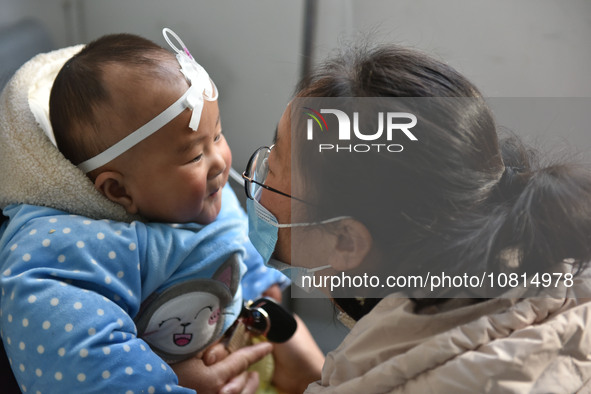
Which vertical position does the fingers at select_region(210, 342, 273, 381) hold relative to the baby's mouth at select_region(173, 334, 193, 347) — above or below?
below

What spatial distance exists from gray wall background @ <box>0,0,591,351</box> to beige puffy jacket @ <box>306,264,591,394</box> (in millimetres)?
483

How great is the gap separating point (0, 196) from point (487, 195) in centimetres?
92

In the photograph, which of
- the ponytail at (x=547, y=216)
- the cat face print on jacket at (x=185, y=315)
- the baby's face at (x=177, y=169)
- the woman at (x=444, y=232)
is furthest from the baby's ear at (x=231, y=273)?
the ponytail at (x=547, y=216)

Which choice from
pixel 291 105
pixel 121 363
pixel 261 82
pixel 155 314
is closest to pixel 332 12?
pixel 261 82

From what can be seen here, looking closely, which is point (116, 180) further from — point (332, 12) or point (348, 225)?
point (332, 12)

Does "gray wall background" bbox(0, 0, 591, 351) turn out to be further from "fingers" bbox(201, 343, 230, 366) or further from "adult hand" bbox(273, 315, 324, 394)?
"fingers" bbox(201, 343, 230, 366)

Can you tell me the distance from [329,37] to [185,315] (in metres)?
0.78

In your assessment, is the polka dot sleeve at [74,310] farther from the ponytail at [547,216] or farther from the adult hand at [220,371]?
the ponytail at [547,216]

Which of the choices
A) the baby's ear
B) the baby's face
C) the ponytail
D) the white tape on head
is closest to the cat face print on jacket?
the baby's ear

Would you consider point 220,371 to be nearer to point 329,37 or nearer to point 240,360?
point 240,360

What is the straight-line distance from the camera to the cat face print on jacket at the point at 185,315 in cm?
120

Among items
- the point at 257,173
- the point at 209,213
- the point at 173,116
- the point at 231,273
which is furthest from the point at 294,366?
the point at 173,116

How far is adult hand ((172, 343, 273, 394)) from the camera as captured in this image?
1.27 metres

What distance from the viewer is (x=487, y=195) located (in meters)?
0.89
